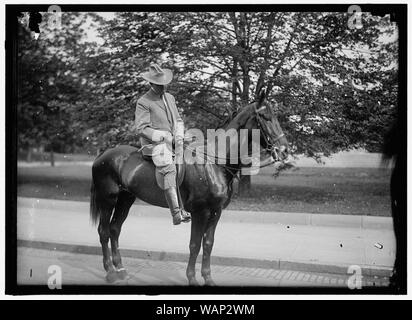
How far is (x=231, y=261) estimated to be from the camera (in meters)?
4.48

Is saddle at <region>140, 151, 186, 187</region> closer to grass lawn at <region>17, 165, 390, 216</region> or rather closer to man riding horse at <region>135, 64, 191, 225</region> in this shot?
man riding horse at <region>135, 64, 191, 225</region>

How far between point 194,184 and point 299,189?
2095 millimetres

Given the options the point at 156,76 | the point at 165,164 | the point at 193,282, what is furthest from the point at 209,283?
the point at 156,76

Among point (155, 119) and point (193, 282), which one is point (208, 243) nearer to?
point (193, 282)

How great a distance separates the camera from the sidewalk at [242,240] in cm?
429

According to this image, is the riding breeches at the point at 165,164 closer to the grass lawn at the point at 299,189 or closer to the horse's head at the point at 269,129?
the horse's head at the point at 269,129

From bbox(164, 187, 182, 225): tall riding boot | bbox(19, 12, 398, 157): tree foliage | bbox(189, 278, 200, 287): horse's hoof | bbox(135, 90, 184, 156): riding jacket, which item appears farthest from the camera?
bbox(19, 12, 398, 157): tree foliage

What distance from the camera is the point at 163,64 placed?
4.89m

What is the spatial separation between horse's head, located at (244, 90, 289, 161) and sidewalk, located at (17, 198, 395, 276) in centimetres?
144

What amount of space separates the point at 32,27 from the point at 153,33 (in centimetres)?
153

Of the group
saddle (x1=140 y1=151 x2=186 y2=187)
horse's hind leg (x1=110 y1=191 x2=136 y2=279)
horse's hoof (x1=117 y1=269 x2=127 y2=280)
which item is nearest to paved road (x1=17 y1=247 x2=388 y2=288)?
horse's hoof (x1=117 y1=269 x2=127 y2=280)

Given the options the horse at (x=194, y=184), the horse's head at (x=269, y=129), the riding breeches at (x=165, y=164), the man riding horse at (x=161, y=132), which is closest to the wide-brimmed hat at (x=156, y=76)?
the man riding horse at (x=161, y=132)

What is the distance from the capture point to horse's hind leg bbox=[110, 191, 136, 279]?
4.21 metres
